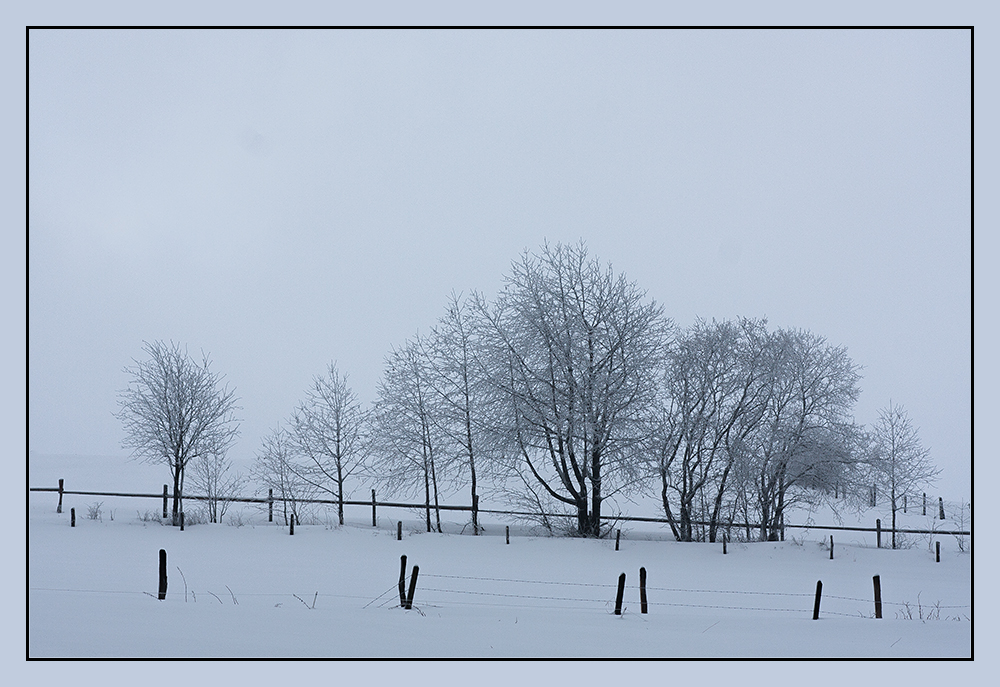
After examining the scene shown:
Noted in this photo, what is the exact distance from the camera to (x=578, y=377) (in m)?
27.7

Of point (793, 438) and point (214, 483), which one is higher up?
point (793, 438)

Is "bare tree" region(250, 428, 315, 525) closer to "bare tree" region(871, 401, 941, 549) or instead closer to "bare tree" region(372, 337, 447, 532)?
"bare tree" region(372, 337, 447, 532)

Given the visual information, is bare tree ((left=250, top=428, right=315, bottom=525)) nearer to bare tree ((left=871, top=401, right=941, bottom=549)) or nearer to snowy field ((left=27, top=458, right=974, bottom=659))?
snowy field ((left=27, top=458, right=974, bottom=659))

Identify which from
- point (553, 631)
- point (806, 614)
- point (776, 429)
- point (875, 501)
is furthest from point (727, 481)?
point (553, 631)

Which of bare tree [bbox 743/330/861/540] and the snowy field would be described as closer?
the snowy field

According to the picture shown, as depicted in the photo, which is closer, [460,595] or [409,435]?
[460,595]

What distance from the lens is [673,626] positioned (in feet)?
39.5

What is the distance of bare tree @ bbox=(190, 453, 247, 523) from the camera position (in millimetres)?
30422

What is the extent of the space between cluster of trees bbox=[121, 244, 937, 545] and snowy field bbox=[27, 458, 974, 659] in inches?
90.2

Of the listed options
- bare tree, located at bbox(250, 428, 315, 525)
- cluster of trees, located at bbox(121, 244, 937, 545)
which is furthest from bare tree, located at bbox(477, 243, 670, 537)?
bare tree, located at bbox(250, 428, 315, 525)

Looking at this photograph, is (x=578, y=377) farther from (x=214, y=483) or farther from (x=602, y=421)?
(x=214, y=483)

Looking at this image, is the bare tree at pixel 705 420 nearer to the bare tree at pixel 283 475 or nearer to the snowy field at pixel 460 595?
the snowy field at pixel 460 595

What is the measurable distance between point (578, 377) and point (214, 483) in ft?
53.4

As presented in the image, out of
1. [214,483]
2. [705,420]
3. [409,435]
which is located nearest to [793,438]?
[705,420]
